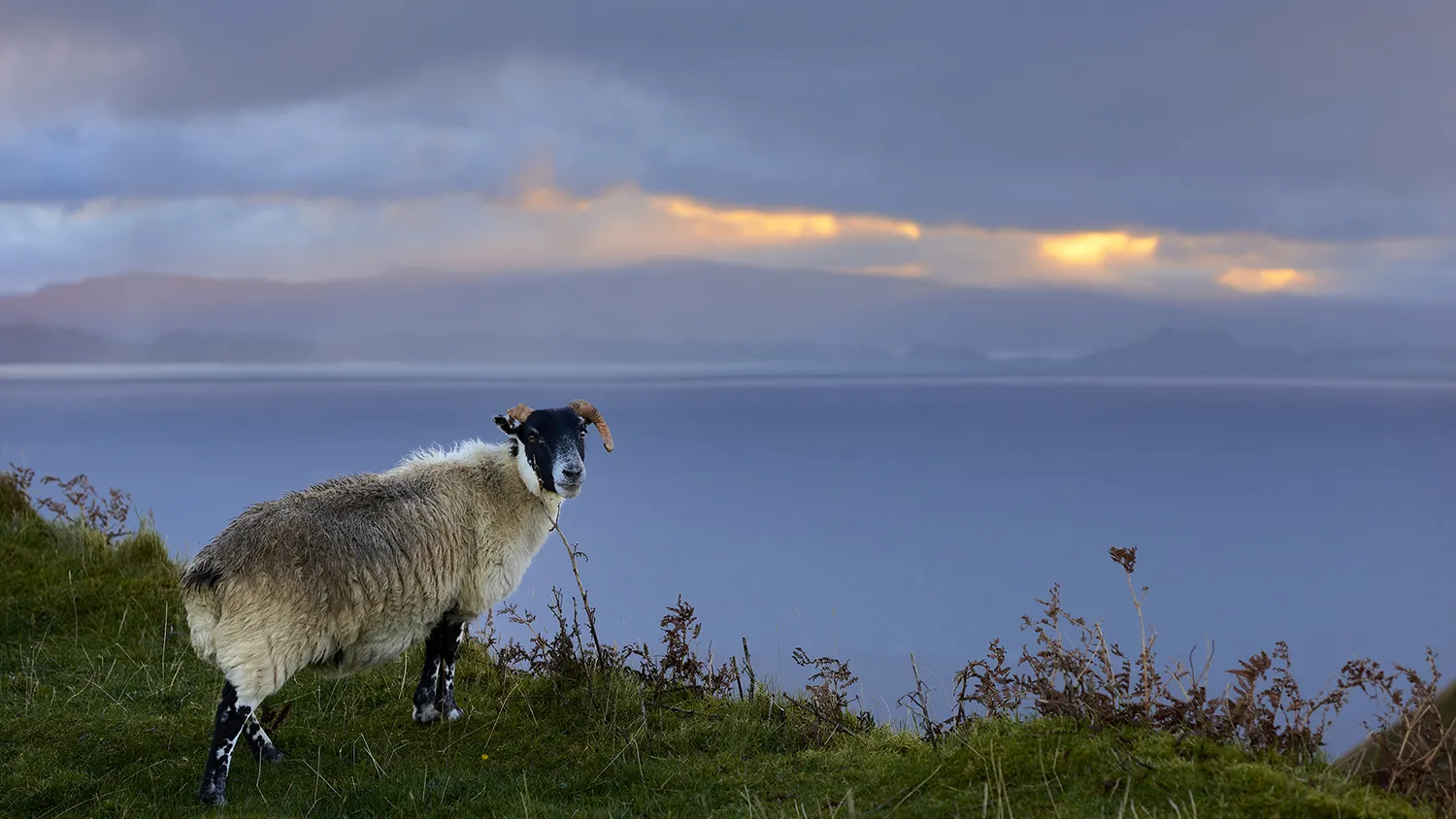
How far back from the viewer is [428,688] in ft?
33.2

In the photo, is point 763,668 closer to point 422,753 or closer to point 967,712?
point 967,712

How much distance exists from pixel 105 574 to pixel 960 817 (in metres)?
12.4

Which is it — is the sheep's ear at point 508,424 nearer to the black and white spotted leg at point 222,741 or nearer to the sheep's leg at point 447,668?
the sheep's leg at point 447,668

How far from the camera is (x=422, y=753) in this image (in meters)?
9.40

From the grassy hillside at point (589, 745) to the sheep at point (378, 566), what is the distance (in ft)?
2.38

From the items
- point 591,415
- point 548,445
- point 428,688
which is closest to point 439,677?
point 428,688

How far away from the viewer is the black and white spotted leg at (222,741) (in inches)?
324

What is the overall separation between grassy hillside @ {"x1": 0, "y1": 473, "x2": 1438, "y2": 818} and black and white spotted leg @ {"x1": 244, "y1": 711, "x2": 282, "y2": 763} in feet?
0.45

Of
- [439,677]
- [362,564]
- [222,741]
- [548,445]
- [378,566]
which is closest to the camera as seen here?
[222,741]

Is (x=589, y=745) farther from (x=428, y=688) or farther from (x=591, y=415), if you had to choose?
(x=591, y=415)

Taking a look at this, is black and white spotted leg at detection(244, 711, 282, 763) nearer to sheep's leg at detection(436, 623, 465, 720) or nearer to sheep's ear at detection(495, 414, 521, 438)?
sheep's leg at detection(436, 623, 465, 720)

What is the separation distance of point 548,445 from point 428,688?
2.66 metres

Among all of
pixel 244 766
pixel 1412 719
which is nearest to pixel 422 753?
pixel 244 766

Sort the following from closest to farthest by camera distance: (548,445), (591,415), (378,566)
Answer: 1. (378,566)
2. (548,445)
3. (591,415)
